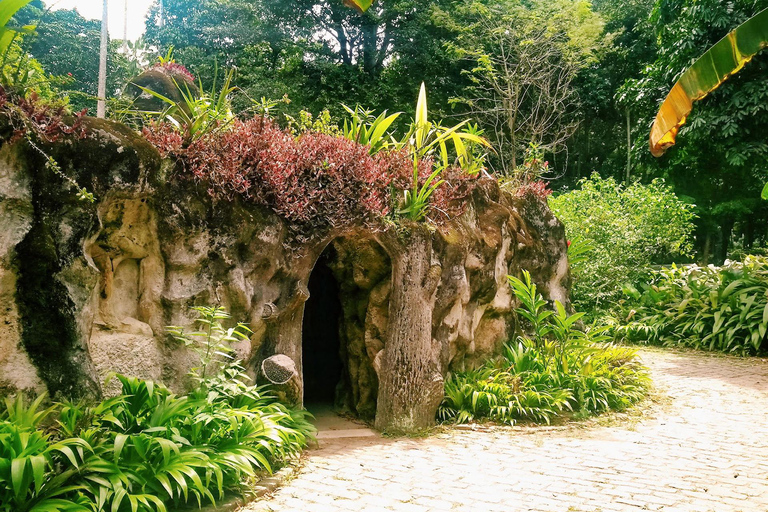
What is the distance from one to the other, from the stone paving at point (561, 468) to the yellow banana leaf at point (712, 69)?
261 centimetres

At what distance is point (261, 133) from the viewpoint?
233 inches

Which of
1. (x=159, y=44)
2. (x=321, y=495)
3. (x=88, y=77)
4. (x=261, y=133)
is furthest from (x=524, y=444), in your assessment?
(x=88, y=77)

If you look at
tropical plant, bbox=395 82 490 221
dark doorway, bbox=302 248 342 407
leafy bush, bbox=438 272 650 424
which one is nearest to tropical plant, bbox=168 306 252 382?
tropical plant, bbox=395 82 490 221

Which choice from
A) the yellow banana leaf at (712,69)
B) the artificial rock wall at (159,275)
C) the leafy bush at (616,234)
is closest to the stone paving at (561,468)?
the artificial rock wall at (159,275)

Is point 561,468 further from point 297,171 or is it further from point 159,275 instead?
point 159,275

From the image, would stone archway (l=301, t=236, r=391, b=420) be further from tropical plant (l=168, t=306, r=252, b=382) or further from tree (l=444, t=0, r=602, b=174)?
tree (l=444, t=0, r=602, b=174)

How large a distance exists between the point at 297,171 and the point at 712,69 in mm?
3562

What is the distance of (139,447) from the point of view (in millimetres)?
3928

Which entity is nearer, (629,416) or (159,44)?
(629,416)

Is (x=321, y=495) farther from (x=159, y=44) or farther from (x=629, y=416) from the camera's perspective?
(x=159, y=44)

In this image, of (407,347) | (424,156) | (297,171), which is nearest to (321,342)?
(407,347)

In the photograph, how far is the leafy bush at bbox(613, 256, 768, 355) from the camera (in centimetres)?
1120

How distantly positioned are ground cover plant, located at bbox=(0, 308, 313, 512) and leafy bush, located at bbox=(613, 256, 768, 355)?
9275 mm

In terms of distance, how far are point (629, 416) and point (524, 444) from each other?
6.04ft
